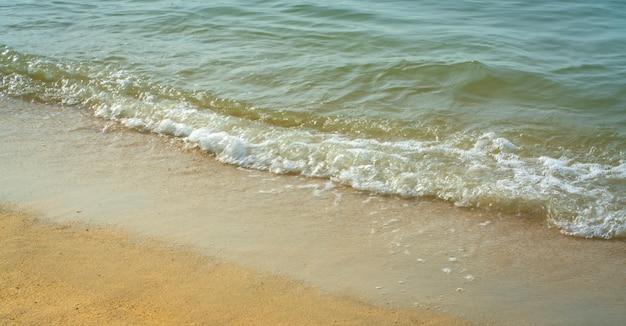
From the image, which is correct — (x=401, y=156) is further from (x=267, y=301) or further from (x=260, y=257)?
(x=267, y=301)

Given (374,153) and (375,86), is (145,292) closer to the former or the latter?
(374,153)

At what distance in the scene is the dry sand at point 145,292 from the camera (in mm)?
3857

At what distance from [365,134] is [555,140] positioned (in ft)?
5.78

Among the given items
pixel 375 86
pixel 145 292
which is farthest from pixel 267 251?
pixel 375 86

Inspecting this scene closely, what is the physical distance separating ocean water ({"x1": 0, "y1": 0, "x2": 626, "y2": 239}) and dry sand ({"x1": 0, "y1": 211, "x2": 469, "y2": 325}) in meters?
1.68

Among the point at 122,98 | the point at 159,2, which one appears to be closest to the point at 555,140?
the point at 122,98

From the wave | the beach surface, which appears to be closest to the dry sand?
the beach surface

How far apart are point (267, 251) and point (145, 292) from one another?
2.87ft

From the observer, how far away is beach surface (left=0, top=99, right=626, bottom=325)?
13.2 ft

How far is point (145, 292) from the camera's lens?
4.10 meters

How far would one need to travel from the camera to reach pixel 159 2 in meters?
12.4

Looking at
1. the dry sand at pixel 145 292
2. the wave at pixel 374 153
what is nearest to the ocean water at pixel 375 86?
the wave at pixel 374 153

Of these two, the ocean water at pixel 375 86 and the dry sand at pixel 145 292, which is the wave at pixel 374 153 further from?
the dry sand at pixel 145 292

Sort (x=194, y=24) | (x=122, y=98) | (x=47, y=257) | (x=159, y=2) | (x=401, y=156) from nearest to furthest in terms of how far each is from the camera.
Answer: (x=47, y=257)
(x=401, y=156)
(x=122, y=98)
(x=194, y=24)
(x=159, y=2)
